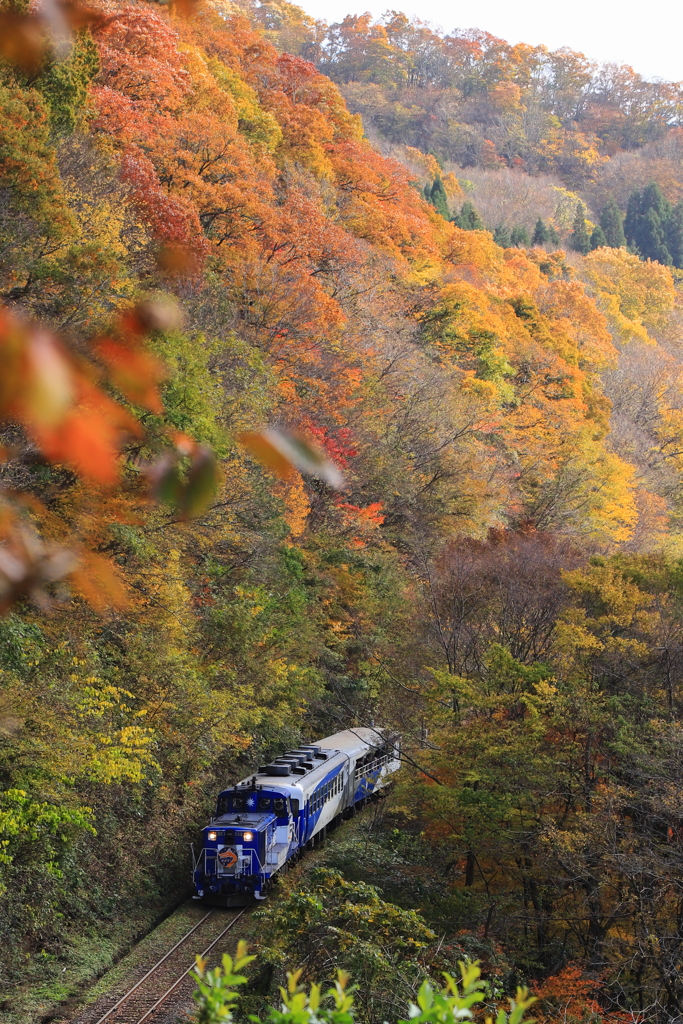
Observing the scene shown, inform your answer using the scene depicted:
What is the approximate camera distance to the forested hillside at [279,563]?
32.7 feet

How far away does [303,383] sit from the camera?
76.2 ft

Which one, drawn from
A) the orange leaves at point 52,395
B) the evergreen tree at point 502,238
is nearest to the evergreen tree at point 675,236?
the evergreen tree at point 502,238

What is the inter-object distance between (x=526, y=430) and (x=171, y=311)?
31679 mm

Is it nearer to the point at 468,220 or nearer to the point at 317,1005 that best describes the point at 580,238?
the point at 468,220

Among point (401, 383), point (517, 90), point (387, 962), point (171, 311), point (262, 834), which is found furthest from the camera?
point (517, 90)

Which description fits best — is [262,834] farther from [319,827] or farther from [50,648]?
[50,648]

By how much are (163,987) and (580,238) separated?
226 ft

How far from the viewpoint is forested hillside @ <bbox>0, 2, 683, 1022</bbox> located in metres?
9.97

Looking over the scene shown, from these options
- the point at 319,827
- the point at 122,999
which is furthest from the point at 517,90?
the point at 122,999

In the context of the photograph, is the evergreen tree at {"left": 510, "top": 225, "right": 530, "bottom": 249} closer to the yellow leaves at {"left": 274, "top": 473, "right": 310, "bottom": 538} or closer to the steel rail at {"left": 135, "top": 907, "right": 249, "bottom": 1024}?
the yellow leaves at {"left": 274, "top": 473, "right": 310, "bottom": 538}

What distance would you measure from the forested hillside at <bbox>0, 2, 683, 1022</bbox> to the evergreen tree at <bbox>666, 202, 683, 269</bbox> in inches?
1892

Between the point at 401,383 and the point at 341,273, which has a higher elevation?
the point at 341,273

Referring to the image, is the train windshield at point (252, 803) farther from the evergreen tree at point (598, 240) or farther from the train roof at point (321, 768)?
the evergreen tree at point (598, 240)

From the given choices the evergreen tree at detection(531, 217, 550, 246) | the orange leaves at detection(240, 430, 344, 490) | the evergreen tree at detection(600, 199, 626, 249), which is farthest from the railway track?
the evergreen tree at detection(600, 199, 626, 249)
